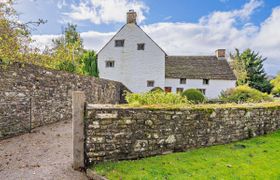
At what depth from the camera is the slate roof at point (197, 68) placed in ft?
93.5

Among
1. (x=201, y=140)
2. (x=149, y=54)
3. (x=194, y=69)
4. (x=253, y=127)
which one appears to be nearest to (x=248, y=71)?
(x=194, y=69)

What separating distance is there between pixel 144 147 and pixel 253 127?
518 centimetres

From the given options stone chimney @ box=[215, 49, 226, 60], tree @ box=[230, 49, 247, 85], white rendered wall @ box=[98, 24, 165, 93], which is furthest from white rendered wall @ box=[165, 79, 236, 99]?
tree @ box=[230, 49, 247, 85]

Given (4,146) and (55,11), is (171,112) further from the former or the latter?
(55,11)

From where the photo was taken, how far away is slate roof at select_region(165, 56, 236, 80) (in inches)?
1121

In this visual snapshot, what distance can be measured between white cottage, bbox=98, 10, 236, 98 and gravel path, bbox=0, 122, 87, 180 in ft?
60.2

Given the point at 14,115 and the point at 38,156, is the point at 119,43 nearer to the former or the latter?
the point at 14,115

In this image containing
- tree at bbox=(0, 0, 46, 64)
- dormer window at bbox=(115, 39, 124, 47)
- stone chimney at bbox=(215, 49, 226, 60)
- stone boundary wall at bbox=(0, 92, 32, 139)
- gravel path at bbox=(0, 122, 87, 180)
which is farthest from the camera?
stone chimney at bbox=(215, 49, 226, 60)

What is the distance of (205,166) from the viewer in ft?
18.7

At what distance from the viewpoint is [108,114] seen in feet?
17.9

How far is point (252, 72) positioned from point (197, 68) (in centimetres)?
1488

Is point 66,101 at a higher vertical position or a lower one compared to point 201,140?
higher

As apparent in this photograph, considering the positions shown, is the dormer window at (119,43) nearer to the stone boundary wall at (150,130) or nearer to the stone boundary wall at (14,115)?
the stone boundary wall at (14,115)

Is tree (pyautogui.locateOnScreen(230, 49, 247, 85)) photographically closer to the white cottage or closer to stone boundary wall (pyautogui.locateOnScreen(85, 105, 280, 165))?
the white cottage
